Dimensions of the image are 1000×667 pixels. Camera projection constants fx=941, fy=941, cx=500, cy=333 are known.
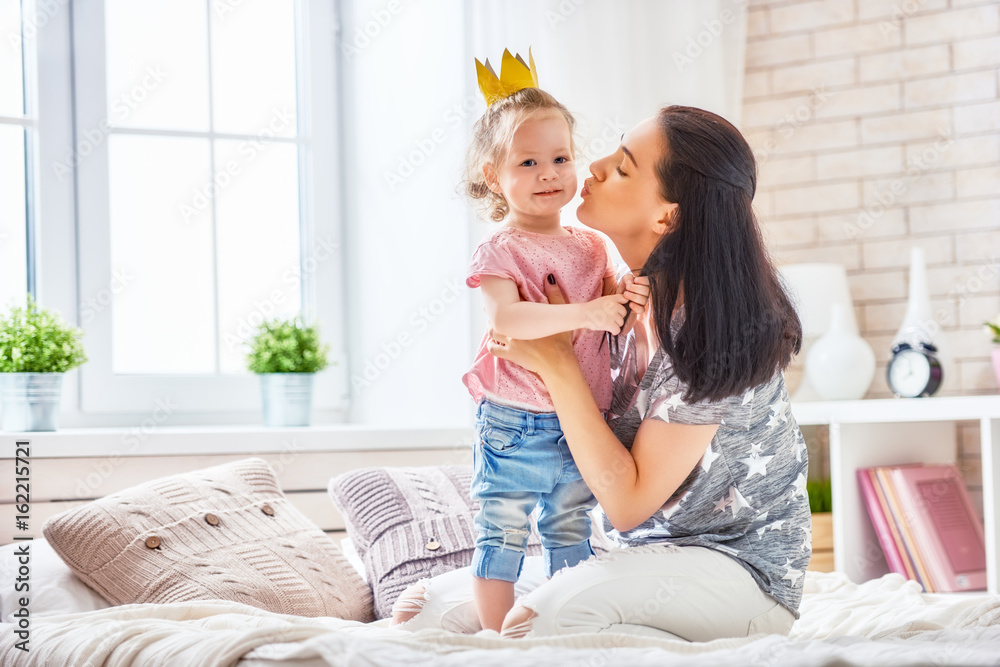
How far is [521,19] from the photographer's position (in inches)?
97.7

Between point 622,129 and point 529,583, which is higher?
point 622,129

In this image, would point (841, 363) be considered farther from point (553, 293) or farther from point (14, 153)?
point (14, 153)

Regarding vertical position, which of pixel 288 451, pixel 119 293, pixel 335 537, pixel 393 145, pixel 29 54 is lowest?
pixel 335 537

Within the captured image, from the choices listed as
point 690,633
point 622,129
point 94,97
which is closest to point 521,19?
point 622,129

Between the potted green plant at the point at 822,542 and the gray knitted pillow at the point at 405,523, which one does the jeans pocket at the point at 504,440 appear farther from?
the potted green plant at the point at 822,542

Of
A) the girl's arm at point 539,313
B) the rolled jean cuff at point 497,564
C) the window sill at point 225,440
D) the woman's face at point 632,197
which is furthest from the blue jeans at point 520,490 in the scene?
the window sill at point 225,440

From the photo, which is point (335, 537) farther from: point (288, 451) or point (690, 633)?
point (690, 633)

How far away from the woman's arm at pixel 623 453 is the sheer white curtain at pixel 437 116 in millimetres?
1246

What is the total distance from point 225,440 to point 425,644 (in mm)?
1341

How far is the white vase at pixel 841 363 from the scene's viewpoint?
2535mm

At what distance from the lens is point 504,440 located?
132 cm

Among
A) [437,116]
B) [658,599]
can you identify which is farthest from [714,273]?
[437,116]

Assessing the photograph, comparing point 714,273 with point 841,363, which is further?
point 841,363

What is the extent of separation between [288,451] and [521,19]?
126 centimetres
